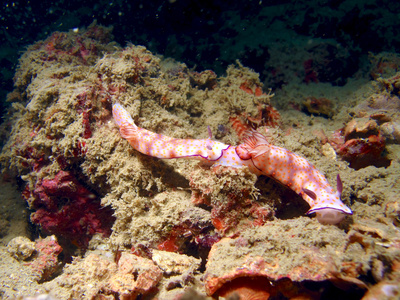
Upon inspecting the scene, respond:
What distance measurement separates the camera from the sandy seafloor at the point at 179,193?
2301mm

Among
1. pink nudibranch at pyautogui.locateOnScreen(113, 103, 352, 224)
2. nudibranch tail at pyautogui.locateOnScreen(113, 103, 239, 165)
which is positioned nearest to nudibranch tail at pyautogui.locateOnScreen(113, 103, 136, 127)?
nudibranch tail at pyautogui.locateOnScreen(113, 103, 239, 165)

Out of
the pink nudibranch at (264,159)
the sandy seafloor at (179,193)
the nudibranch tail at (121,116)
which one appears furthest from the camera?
the nudibranch tail at (121,116)

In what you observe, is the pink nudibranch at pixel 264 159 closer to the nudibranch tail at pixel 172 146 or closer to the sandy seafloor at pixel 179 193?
the nudibranch tail at pixel 172 146

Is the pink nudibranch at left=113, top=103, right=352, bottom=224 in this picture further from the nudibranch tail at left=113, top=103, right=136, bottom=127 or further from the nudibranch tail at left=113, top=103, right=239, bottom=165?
the nudibranch tail at left=113, top=103, right=136, bottom=127

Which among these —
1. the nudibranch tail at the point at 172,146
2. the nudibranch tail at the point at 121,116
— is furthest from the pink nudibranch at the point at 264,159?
the nudibranch tail at the point at 121,116

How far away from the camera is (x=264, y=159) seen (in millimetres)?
3127

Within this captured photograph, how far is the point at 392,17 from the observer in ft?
26.1

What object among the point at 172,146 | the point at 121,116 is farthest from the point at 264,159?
the point at 121,116

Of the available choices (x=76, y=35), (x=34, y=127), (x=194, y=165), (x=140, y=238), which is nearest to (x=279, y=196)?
(x=194, y=165)

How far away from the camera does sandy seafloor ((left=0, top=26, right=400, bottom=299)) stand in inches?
90.6

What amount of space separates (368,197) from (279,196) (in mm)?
1224

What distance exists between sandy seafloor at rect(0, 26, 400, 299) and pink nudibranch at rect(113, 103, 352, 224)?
22cm

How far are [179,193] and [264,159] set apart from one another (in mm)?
1594

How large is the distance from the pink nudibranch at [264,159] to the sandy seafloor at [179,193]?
0.22m
